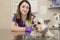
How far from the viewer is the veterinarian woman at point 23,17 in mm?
1579

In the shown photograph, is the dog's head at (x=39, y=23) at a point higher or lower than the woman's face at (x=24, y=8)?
lower

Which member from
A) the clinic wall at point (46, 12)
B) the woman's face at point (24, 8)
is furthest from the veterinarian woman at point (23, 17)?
the clinic wall at point (46, 12)

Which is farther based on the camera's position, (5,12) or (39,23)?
(5,12)

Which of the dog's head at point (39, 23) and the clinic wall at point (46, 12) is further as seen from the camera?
the clinic wall at point (46, 12)

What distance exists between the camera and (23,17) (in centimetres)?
160

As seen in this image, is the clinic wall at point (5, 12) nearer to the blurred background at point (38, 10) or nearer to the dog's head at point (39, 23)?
the blurred background at point (38, 10)

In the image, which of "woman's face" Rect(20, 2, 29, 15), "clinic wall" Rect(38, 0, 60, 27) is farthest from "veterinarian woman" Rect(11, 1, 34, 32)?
"clinic wall" Rect(38, 0, 60, 27)

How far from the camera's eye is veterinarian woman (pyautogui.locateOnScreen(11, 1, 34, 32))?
158cm

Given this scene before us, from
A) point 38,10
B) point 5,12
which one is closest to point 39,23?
point 38,10

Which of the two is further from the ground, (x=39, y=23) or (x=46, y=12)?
(x=46, y=12)

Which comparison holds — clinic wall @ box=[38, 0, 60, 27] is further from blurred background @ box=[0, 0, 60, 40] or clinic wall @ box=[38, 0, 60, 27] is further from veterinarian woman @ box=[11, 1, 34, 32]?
veterinarian woman @ box=[11, 1, 34, 32]

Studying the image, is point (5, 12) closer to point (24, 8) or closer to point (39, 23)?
point (24, 8)

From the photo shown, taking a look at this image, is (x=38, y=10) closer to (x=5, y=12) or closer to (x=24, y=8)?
(x=24, y=8)

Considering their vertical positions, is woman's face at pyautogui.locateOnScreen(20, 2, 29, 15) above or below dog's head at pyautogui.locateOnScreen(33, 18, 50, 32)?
above
